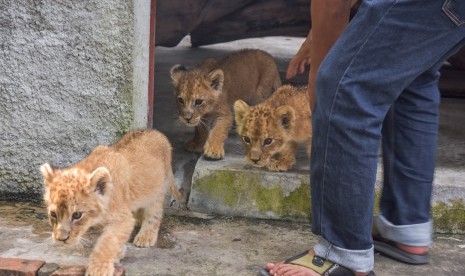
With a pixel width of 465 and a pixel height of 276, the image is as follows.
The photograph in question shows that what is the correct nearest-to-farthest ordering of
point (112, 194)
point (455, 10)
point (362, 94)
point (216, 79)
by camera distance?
point (455, 10), point (362, 94), point (112, 194), point (216, 79)

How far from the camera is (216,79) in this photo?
18.8 feet

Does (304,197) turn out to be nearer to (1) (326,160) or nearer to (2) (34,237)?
(1) (326,160)

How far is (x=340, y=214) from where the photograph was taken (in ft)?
12.0

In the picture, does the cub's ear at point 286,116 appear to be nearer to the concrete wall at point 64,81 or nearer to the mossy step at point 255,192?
the mossy step at point 255,192

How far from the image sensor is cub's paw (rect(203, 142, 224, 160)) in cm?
518

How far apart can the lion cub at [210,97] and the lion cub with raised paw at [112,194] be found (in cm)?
68

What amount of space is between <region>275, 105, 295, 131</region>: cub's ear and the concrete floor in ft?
2.12

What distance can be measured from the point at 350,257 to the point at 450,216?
124 cm

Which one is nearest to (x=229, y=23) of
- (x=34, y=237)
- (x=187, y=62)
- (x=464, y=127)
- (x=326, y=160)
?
(x=187, y=62)

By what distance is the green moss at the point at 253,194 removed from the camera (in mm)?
4898

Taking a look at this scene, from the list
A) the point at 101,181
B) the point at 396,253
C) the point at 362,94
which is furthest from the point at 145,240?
the point at 362,94

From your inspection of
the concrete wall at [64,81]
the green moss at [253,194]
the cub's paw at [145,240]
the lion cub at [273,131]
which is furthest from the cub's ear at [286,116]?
the cub's paw at [145,240]

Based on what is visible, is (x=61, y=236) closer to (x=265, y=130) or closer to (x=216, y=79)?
(x=265, y=130)

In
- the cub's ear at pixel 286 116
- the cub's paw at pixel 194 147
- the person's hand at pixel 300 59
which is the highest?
the person's hand at pixel 300 59
